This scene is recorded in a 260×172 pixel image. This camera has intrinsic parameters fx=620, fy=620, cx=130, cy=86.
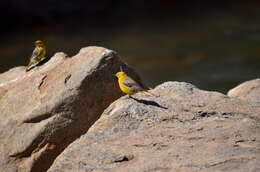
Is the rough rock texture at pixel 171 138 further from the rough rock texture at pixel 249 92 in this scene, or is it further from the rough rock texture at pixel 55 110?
the rough rock texture at pixel 249 92

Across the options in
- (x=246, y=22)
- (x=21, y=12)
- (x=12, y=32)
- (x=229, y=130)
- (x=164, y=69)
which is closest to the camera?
(x=229, y=130)

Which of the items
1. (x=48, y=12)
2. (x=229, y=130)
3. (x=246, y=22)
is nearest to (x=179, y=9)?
(x=246, y=22)

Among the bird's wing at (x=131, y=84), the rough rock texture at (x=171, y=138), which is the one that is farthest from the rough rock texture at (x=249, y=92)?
the bird's wing at (x=131, y=84)

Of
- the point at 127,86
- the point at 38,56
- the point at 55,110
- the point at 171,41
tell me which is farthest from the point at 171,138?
the point at 171,41

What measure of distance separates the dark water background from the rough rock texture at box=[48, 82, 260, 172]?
783cm

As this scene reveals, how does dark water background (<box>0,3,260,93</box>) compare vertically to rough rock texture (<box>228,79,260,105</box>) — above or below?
below

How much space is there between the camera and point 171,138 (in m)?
6.05

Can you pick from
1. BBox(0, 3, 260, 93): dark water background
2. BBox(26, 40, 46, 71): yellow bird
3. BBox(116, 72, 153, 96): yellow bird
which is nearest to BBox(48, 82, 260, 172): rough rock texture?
BBox(116, 72, 153, 96): yellow bird

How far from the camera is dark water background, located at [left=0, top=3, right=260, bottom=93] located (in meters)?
15.4

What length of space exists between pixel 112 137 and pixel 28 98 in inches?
64.4

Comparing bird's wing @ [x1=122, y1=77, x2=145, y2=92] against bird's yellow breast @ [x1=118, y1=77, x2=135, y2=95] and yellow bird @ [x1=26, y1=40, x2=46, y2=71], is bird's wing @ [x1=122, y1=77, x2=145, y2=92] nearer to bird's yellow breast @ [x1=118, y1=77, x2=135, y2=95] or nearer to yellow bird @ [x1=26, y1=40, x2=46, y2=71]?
bird's yellow breast @ [x1=118, y1=77, x2=135, y2=95]

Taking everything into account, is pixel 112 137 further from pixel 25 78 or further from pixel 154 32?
pixel 154 32

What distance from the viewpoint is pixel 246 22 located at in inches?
720

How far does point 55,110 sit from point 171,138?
154cm
